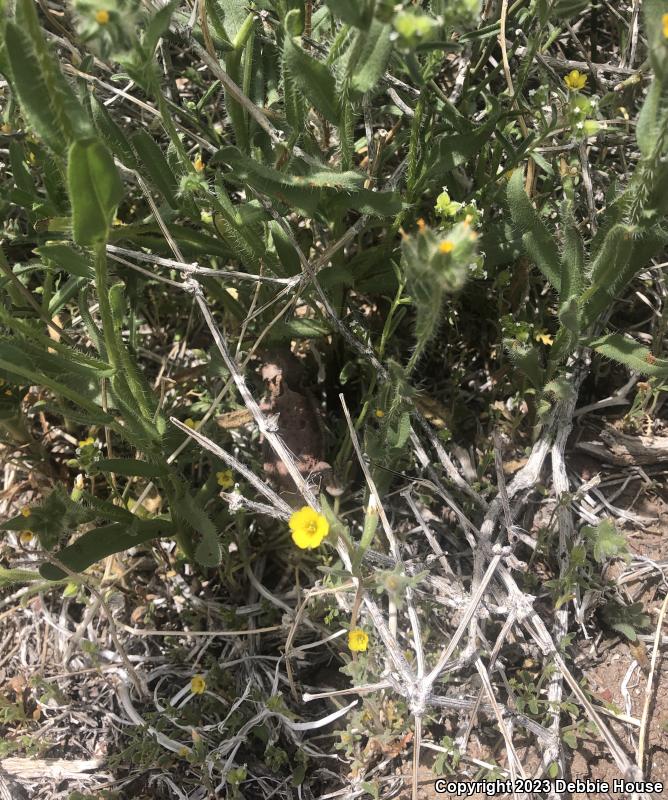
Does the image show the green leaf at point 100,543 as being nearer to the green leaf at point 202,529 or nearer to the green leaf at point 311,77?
the green leaf at point 202,529

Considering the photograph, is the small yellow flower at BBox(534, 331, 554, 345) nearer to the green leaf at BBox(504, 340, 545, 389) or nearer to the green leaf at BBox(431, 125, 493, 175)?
the green leaf at BBox(504, 340, 545, 389)

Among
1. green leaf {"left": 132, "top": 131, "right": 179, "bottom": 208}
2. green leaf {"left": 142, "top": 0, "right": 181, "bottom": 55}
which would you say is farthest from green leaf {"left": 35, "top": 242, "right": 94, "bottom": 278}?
green leaf {"left": 142, "top": 0, "right": 181, "bottom": 55}

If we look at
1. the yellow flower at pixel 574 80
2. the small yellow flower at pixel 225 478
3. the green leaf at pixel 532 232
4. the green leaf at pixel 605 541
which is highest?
the yellow flower at pixel 574 80

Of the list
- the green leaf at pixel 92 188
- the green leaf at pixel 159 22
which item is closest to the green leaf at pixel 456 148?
the green leaf at pixel 159 22

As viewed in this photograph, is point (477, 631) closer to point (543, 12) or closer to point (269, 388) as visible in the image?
point (269, 388)

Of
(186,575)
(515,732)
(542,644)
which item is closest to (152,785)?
(186,575)

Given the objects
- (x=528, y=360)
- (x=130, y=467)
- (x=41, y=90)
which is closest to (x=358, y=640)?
(x=130, y=467)
